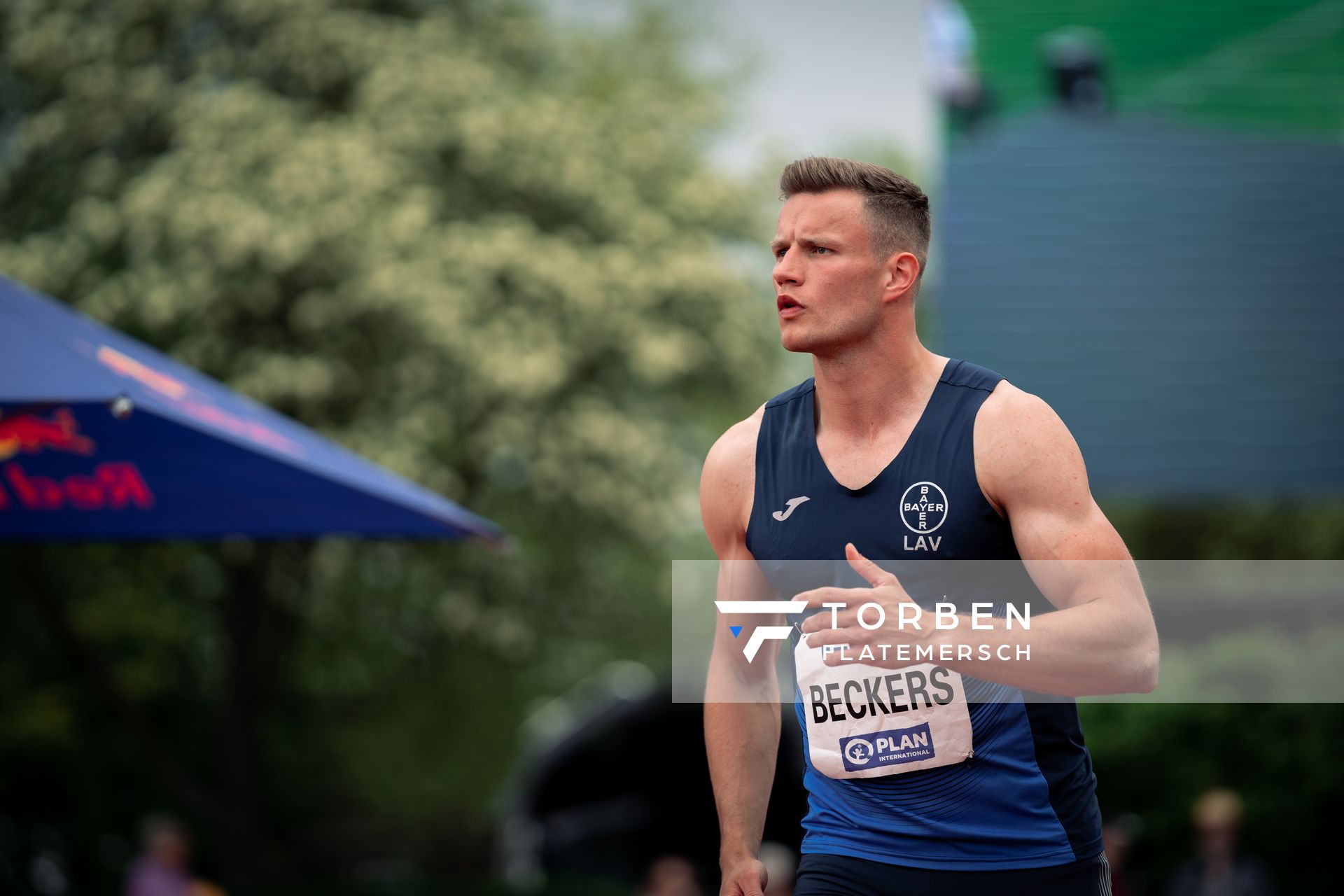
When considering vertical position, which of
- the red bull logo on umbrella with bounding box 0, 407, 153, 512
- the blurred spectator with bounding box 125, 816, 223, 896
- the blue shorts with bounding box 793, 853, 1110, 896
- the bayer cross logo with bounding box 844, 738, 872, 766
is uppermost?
the red bull logo on umbrella with bounding box 0, 407, 153, 512

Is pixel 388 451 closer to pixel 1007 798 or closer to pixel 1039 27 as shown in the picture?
pixel 1039 27

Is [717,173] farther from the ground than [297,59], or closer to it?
closer to it

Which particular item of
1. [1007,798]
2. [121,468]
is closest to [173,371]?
[121,468]

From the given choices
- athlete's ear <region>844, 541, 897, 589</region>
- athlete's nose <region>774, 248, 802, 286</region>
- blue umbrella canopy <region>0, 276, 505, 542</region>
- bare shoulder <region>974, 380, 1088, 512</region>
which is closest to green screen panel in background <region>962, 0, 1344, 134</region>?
blue umbrella canopy <region>0, 276, 505, 542</region>

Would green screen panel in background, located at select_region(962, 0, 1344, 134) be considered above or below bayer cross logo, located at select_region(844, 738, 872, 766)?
above

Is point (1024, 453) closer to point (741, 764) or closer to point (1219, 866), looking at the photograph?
point (741, 764)

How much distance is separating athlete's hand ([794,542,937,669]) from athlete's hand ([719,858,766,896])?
614 millimetres

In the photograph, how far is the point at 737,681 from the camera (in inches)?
130

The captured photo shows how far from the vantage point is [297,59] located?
14359 mm

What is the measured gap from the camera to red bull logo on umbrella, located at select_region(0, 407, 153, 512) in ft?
16.9

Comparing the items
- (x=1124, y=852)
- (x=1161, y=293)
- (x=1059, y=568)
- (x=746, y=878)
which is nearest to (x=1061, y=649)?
(x=1059, y=568)

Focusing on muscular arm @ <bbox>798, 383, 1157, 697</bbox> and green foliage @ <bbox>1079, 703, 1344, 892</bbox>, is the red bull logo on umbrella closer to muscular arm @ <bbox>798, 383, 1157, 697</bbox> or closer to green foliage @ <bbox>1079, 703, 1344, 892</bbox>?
muscular arm @ <bbox>798, 383, 1157, 697</bbox>

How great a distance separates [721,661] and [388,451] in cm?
1010

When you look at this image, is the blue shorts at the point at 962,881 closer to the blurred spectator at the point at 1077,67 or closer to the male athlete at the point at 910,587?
the male athlete at the point at 910,587
